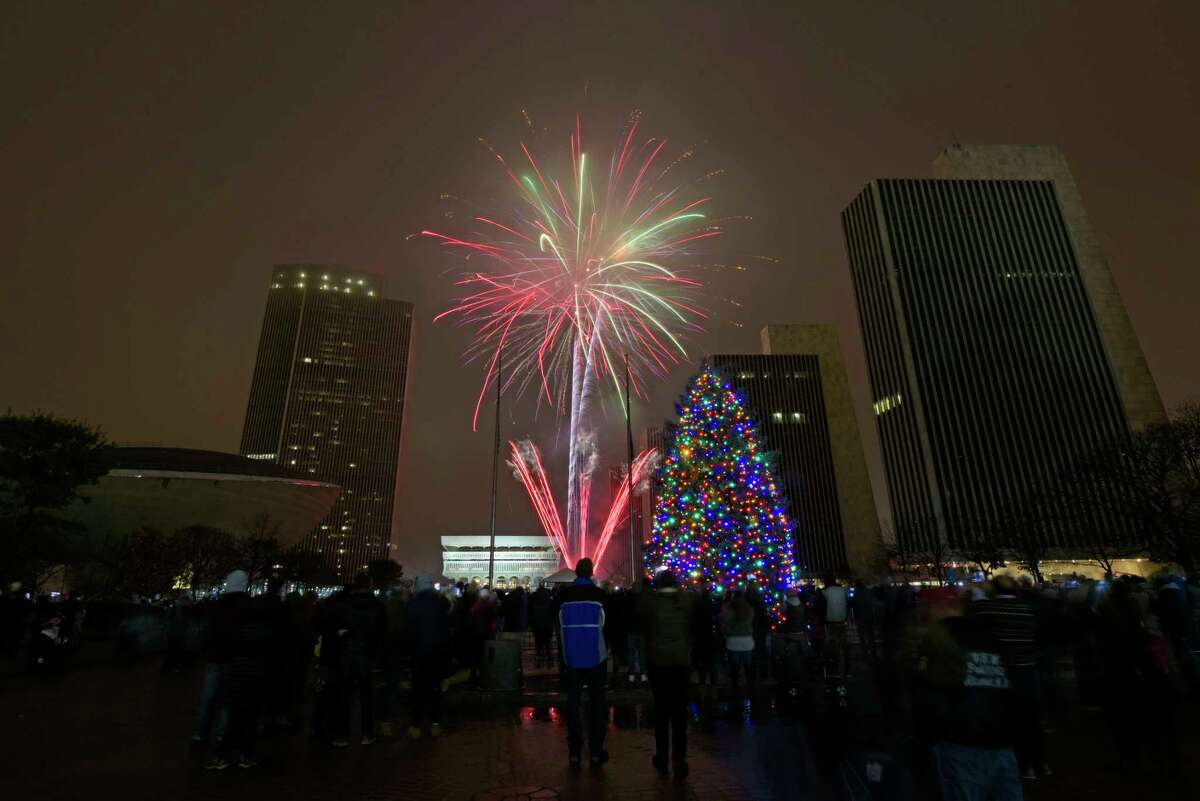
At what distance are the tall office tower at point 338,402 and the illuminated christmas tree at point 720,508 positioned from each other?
135m

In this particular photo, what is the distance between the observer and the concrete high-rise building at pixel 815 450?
385 feet

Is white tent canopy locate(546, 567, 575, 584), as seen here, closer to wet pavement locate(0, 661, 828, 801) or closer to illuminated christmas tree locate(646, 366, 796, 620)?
illuminated christmas tree locate(646, 366, 796, 620)

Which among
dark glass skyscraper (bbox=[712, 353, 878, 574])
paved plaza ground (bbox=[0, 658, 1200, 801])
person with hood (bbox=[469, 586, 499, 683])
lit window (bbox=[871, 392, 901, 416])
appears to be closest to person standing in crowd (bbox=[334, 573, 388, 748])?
paved plaza ground (bbox=[0, 658, 1200, 801])

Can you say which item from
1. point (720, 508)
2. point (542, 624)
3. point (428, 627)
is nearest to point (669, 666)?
point (428, 627)

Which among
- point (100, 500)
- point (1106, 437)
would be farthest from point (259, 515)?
point (1106, 437)

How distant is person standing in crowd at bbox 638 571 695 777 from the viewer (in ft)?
20.1

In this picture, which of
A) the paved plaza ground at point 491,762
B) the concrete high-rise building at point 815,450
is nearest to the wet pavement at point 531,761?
the paved plaza ground at point 491,762

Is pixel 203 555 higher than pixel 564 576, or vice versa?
pixel 203 555

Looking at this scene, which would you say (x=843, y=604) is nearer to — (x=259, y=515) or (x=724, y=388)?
(x=724, y=388)

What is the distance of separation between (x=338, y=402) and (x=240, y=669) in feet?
514

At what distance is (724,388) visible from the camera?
25859 mm

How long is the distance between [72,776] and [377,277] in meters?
194

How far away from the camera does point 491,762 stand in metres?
6.70

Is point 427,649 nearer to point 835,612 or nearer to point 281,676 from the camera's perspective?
point 281,676
